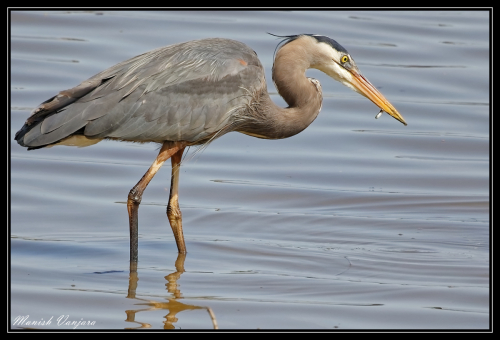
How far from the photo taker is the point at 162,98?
6.87 m

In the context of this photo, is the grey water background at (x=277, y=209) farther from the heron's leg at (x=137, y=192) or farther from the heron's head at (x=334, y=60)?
the heron's head at (x=334, y=60)

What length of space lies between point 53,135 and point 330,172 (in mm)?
4158

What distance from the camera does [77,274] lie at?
6.44 meters

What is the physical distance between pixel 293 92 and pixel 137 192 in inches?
67.7

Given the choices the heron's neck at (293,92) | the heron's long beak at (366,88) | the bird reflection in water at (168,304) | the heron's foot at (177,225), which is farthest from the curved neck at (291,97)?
the bird reflection in water at (168,304)

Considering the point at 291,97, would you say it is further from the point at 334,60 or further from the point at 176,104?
the point at 176,104

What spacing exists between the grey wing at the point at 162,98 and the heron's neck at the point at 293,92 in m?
0.30

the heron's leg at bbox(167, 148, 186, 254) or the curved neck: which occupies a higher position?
the curved neck

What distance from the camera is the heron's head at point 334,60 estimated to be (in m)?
7.44

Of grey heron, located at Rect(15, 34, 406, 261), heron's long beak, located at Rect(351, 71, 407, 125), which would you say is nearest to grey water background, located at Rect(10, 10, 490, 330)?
grey heron, located at Rect(15, 34, 406, 261)

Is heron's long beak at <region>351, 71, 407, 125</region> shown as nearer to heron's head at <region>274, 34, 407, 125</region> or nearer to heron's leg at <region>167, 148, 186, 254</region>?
heron's head at <region>274, 34, 407, 125</region>

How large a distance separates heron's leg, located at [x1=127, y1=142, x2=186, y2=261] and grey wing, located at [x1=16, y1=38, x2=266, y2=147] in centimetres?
14

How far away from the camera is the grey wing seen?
262 inches

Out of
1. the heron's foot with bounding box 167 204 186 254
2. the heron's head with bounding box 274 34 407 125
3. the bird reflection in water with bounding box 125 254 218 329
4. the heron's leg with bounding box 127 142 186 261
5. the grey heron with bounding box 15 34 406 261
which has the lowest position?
the bird reflection in water with bounding box 125 254 218 329
